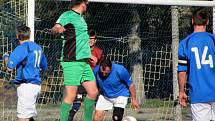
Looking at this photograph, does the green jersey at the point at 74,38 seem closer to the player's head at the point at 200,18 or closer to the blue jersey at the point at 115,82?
the player's head at the point at 200,18

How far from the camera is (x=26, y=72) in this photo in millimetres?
8984

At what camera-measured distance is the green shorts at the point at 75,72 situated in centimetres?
801

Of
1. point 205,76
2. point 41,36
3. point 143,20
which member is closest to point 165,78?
point 143,20

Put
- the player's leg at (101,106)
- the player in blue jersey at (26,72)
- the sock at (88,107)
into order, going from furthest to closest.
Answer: the player's leg at (101,106) < the player in blue jersey at (26,72) < the sock at (88,107)

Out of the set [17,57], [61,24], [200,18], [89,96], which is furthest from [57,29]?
[200,18]

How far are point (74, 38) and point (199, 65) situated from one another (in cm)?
187

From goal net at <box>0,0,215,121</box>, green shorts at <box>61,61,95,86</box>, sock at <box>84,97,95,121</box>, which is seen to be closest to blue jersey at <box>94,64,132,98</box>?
sock at <box>84,97,95,121</box>

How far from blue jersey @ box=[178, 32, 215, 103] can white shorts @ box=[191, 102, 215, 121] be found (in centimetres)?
6

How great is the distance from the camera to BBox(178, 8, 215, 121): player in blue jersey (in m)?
7.09

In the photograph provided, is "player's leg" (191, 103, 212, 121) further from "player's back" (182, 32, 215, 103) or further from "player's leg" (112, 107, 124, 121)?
"player's leg" (112, 107, 124, 121)

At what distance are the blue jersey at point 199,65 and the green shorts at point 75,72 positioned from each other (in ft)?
5.12

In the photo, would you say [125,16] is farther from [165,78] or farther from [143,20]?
[165,78]

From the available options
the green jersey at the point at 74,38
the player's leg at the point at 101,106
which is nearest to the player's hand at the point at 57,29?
the green jersey at the point at 74,38

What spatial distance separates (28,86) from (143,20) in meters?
5.69
